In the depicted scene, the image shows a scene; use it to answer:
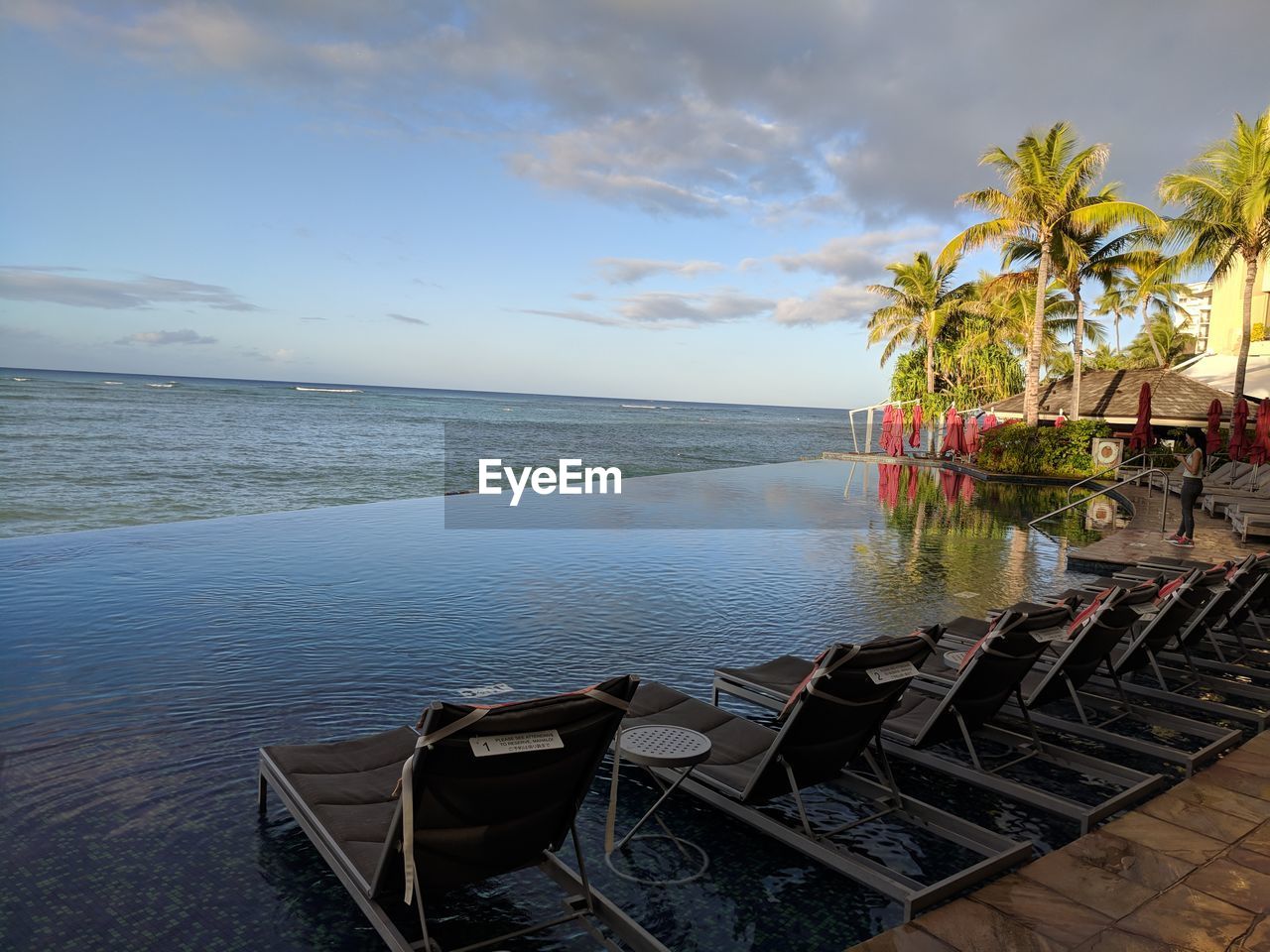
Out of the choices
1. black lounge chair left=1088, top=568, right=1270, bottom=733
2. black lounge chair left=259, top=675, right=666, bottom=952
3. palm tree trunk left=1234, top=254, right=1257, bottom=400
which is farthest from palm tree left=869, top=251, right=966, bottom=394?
black lounge chair left=259, top=675, right=666, bottom=952

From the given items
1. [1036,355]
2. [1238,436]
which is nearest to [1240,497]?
[1238,436]

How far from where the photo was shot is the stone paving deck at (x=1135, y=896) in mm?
2613

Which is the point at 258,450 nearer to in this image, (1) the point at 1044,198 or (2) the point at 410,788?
(1) the point at 1044,198

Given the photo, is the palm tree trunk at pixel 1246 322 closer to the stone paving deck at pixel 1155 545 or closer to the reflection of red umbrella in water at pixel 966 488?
the reflection of red umbrella in water at pixel 966 488

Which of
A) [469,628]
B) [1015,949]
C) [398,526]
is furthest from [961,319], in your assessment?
[1015,949]

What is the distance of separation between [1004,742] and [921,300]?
36794mm

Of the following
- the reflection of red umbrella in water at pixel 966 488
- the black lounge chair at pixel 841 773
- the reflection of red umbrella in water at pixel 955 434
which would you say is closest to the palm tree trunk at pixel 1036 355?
the reflection of red umbrella in water at pixel 966 488

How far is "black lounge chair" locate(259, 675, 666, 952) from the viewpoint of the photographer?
7.44 feet

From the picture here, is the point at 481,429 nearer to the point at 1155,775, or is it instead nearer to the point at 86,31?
the point at 86,31

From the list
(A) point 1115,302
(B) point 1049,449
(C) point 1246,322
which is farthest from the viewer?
(A) point 1115,302

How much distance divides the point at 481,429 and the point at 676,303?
1037 inches

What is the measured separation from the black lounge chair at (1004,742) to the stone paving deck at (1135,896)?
0.17 m

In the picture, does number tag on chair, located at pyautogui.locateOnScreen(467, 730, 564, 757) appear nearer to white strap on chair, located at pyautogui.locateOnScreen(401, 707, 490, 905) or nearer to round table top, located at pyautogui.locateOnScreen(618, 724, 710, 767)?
white strap on chair, located at pyautogui.locateOnScreen(401, 707, 490, 905)

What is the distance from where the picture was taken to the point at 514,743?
7.55ft
